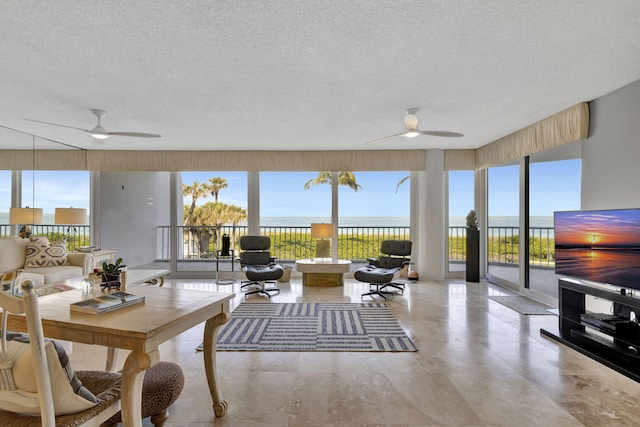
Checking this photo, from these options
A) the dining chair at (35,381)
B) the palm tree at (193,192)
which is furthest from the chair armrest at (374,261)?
the dining chair at (35,381)

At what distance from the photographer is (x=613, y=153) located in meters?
3.37

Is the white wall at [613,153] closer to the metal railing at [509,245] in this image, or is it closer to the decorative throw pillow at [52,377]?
the metal railing at [509,245]

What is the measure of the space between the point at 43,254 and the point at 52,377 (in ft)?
14.8

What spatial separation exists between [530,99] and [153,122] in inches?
177

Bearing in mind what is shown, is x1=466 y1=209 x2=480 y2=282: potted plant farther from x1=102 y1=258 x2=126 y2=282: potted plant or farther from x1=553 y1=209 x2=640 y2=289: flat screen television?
x1=102 y1=258 x2=126 y2=282: potted plant

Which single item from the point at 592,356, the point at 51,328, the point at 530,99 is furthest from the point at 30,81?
the point at 592,356

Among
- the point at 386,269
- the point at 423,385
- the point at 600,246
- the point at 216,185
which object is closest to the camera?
the point at 423,385

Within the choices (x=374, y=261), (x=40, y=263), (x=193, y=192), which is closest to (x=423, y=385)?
(x=374, y=261)

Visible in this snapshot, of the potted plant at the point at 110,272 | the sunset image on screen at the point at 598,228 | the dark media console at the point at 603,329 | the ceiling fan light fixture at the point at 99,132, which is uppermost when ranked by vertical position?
the ceiling fan light fixture at the point at 99,132

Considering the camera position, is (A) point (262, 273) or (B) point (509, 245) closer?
(A) point (262, 273)

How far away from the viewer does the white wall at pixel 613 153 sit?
3.13m

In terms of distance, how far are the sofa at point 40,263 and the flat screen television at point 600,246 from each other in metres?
5.99

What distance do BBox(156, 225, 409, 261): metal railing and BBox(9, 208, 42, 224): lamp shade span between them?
2.39m

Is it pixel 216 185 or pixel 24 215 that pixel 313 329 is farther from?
pixel 24 215
